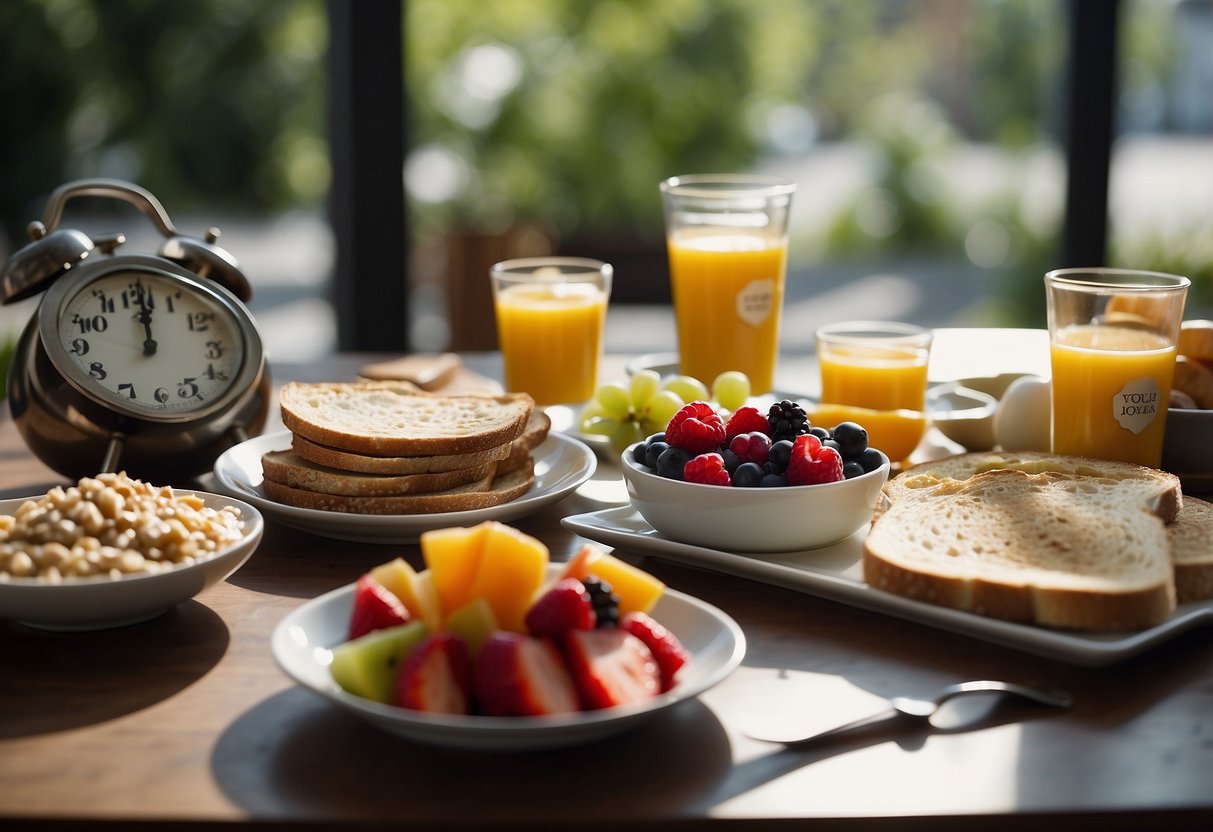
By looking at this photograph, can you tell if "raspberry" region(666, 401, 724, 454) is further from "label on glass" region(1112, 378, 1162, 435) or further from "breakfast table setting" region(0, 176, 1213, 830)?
"label on glass" region(1112, 378, 1162, 435)

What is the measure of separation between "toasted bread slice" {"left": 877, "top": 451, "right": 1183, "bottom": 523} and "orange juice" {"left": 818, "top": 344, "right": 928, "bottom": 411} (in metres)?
0.20

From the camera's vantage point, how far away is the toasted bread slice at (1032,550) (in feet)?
3.40

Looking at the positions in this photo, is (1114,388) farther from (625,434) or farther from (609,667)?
(609,667)

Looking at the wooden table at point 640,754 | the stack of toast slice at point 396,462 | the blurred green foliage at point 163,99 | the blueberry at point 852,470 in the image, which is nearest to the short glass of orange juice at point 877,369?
the blueberry at point 852,470

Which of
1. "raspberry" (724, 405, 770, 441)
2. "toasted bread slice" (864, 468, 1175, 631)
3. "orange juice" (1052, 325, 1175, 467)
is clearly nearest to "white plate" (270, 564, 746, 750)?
"toasted bread slice" (864, 468, 1175, 631)

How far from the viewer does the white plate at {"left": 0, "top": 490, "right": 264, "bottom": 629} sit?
99 centimetres

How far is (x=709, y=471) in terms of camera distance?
1.23m

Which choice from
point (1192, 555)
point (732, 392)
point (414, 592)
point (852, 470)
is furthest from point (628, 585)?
point (732, 392)

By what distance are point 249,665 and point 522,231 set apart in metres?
3.06

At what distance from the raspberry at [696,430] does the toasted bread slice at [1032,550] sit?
0.64ft

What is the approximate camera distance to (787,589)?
122cm

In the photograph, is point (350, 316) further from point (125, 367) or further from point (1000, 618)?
point (1000, 618)

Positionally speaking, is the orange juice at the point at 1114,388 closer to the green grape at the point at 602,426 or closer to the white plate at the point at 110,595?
the green grape at the point at 602,426

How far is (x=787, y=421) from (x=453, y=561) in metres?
0.48
